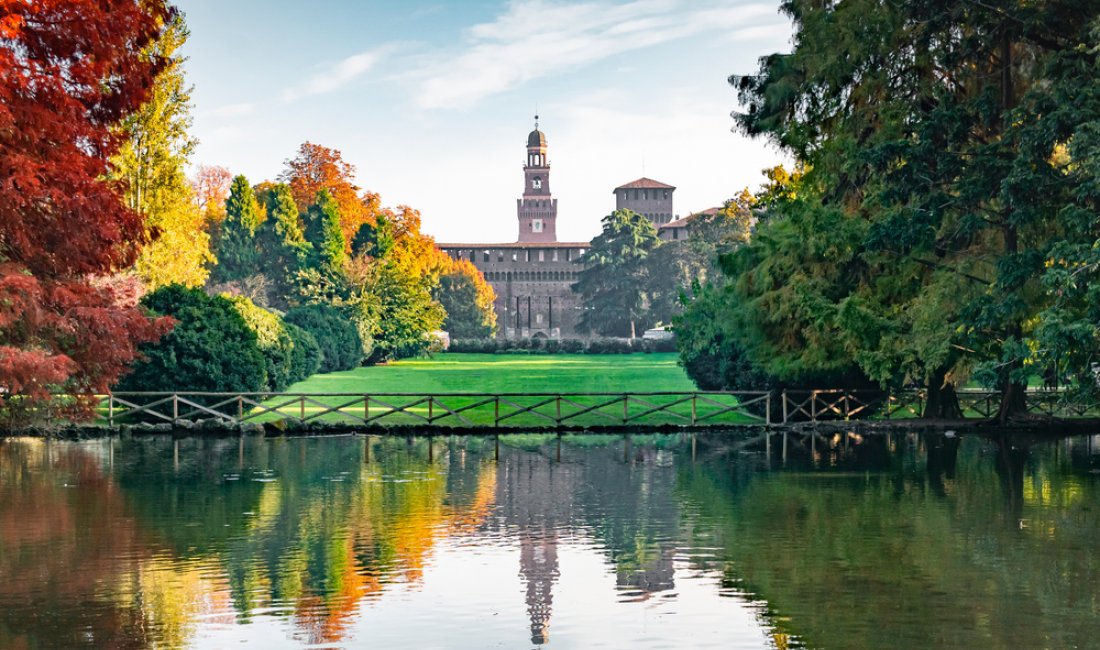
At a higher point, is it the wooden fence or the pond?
the wooden fence

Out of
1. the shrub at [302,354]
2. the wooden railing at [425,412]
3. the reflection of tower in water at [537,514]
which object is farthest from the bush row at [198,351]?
the shrub at [302,354]

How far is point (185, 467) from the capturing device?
23.6m

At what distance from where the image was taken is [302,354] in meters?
55.6

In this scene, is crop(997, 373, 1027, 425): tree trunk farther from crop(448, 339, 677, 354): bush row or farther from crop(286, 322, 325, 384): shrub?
crop(448, 339, 677, 354): bush row

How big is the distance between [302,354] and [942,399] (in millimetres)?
30407

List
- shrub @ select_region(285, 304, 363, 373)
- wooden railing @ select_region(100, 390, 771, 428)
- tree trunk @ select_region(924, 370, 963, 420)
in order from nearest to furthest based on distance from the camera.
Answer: wooden railing @ select_region(100, 390, 771, 428) → tree trunk @ select_region(924, 370, 963, 420) → shrub @ select_region(285, 304, 363, 373)

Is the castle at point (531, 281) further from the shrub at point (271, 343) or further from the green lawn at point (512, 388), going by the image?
the shrub at point (271, 343)

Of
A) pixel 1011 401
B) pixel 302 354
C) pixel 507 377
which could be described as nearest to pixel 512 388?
pixel 507 377

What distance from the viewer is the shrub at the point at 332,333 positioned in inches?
2542

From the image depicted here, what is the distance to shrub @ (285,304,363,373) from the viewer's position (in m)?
64.6

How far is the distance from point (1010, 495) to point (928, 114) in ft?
40.6

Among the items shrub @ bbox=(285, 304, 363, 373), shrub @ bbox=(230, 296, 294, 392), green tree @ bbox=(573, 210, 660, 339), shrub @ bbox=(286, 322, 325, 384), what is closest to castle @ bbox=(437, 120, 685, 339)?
green tree @ bbox=(573, 210, 660, 339)

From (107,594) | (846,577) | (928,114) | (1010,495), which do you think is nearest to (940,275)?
(928,114)

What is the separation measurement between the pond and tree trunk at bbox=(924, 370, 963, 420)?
746 cm
